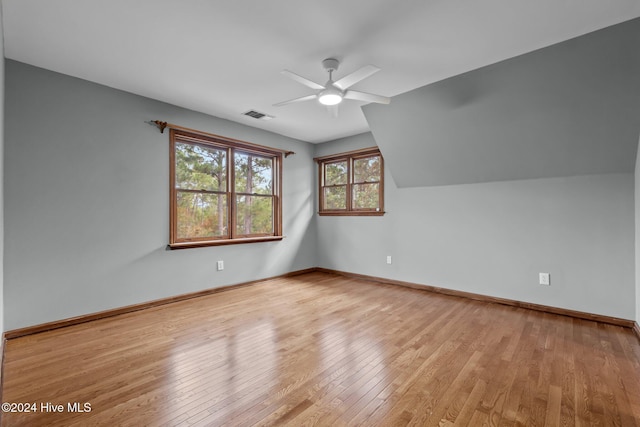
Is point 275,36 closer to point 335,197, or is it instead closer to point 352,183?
point 352,183

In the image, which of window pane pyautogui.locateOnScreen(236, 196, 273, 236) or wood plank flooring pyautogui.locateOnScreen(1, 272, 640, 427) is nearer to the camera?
wood plank flooring pyautogui.locateOnScreen(1, 272, 640, 427)

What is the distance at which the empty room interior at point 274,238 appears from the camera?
1.99 m

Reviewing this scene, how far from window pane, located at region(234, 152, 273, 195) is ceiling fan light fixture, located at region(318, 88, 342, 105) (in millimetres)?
2323

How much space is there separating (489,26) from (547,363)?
8.47 feet

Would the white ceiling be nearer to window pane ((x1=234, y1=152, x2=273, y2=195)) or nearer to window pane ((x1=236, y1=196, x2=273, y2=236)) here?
window pane ((x1=234, y1=152, x2=273, y2=195))

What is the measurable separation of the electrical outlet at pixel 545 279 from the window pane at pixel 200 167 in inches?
170

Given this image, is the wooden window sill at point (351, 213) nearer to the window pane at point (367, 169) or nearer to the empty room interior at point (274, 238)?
the empty room interior at point (274, 238)

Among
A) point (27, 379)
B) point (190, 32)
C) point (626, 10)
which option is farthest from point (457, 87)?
point (27, 379)

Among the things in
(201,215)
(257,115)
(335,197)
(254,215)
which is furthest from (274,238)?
(257,115)

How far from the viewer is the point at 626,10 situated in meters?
2.03

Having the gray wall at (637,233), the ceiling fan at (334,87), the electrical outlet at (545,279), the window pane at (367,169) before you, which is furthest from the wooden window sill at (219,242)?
the gray wall at (637,233)

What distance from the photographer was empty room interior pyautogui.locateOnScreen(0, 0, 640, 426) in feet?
6.54

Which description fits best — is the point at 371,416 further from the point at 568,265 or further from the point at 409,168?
the point at 409,168

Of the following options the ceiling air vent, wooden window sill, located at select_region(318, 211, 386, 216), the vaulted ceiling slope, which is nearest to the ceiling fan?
the vaulted ceiling slope
